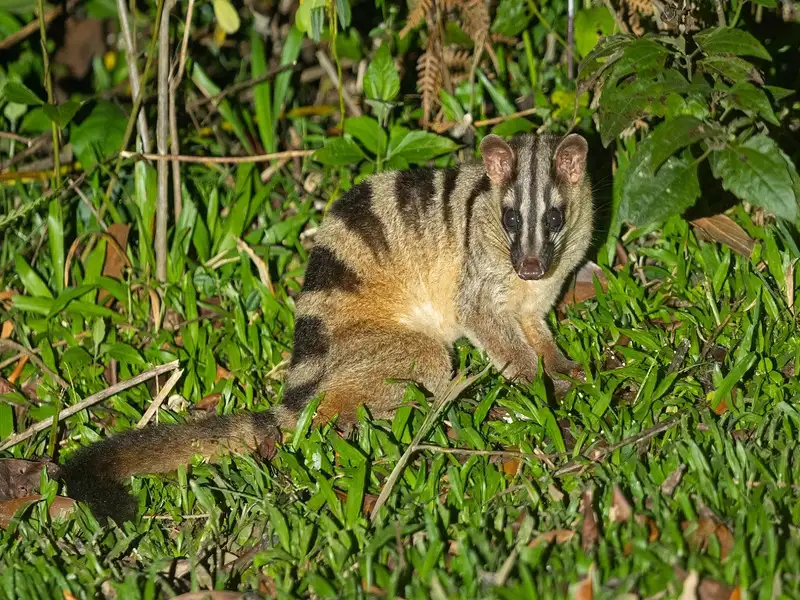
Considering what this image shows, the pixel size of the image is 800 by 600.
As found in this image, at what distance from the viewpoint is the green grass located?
12.0ft

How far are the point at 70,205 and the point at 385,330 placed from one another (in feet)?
9.12

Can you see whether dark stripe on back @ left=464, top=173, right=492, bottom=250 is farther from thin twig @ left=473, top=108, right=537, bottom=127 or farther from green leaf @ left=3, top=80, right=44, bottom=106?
green leaf @ left=3, top=80, right=44, bottom=106

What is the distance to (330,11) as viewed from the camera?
17.9ft

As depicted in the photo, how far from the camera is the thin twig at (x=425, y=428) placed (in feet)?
13.9

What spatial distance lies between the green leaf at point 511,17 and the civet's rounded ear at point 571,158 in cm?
196

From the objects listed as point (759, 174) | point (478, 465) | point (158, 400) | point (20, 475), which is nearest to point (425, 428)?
point (478, 465)


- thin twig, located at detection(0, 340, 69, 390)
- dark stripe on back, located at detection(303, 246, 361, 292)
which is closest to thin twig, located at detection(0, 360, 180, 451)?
thin twig, located at detection(0, 340, 69, 390)

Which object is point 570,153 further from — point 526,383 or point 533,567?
point 533,567

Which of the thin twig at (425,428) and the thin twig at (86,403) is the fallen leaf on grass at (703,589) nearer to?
the thin twig at (425,428)

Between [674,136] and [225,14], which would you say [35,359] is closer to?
[225,14]

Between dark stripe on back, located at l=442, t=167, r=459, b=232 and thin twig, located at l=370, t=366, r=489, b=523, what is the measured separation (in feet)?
2.75

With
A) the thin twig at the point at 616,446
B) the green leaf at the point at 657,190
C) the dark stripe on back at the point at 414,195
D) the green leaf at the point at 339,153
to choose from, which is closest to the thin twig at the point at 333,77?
the green leaf at the point at 339,153

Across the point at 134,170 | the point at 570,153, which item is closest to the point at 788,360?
the point at 570,153

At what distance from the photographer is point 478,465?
A: 4469 mm
